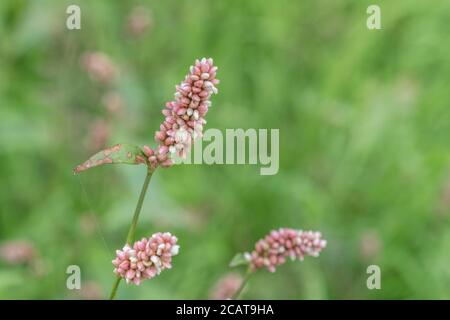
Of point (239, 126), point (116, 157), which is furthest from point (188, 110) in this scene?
point (239, 126)

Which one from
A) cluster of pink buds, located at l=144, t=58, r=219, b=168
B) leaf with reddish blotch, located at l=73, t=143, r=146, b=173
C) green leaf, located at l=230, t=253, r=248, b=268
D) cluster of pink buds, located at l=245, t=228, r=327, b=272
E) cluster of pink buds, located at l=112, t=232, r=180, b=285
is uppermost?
cluster of pink buds, located at l=144, t=58, r=219, b=168

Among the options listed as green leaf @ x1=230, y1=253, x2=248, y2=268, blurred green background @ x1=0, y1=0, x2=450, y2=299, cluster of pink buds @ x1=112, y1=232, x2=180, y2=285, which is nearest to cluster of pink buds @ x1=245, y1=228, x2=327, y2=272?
green leaf @ x1=230, y1=253, x2=248, y2=268

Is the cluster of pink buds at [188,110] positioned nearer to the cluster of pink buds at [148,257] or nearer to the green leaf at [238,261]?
the cluster of pink buds at [148,257]

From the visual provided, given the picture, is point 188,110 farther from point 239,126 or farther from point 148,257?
point 239,126

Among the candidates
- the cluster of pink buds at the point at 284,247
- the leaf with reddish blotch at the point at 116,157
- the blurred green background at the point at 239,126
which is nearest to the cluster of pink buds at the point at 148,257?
the leaf with reddish blotch at the point at 116,157

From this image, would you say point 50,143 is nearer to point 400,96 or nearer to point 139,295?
point 139,295

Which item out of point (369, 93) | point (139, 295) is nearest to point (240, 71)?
point (369, 93)

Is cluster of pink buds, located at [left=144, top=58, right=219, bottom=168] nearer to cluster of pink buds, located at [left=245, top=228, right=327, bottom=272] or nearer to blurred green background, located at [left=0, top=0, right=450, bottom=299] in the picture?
cluster of pink buds, located at [left=245, top=228, right=327, bottom=272]
